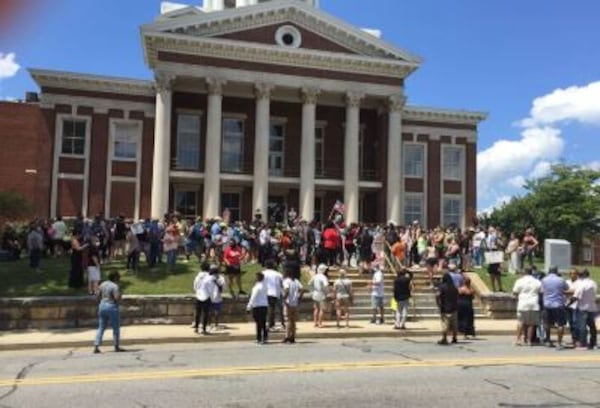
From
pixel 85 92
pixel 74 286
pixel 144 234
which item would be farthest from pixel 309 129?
pixel 74 286

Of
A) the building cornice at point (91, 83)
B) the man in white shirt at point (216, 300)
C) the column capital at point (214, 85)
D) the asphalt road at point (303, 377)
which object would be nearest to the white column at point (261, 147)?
the column capital at point (214, 85)

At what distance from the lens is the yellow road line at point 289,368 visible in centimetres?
947

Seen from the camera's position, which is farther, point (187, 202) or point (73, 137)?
point (187, 202)

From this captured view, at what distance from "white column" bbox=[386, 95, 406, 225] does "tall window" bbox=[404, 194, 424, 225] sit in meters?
4.03

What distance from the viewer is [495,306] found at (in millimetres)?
20812

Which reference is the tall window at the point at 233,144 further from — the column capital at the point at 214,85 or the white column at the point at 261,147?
the column capital at the point at 214,85

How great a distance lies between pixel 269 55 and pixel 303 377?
29724 millimetres

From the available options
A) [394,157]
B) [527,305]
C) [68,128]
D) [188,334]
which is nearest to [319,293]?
[188,334]

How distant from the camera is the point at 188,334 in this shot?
1606 centimetres

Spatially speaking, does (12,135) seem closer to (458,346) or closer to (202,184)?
(202,184)

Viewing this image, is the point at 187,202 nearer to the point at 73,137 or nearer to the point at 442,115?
the point at 73,137

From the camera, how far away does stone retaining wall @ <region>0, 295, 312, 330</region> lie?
1666cm

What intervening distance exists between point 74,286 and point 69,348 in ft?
13.9

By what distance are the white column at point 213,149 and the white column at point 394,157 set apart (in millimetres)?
10084
